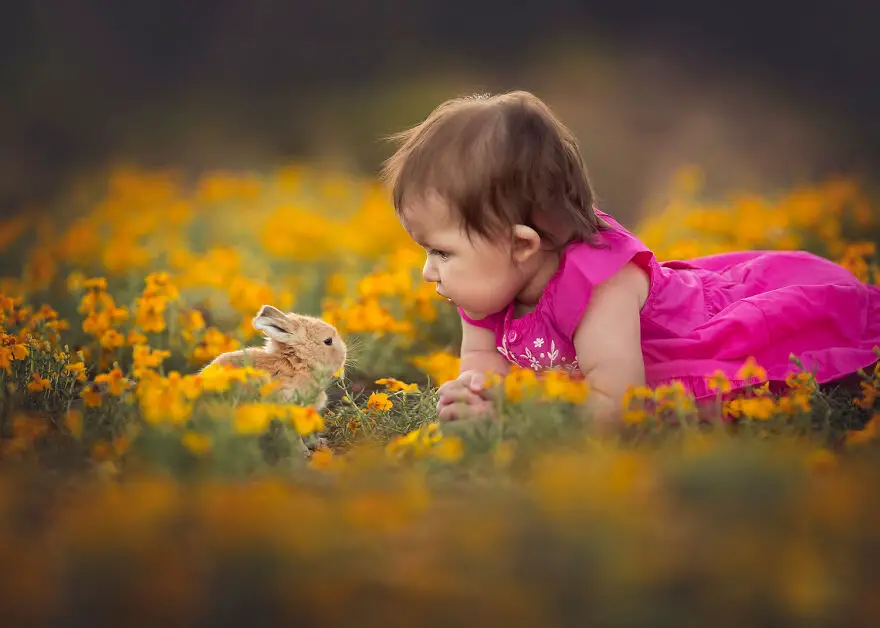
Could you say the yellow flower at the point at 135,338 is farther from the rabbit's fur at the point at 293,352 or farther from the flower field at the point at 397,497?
the rabbit's fur at the point at 293,352

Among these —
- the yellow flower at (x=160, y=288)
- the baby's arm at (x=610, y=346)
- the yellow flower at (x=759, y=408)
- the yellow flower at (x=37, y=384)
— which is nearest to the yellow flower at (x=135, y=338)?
the yellow flower at (x=160, y=288)

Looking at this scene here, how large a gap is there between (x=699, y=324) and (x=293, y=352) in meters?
1.55

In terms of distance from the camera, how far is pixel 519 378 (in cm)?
290

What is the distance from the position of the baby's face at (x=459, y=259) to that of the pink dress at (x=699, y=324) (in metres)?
0.20

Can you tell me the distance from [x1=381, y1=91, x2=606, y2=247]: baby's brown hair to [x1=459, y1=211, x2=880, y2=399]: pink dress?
0.22m

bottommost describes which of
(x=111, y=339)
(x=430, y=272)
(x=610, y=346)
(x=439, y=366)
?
(x=439, y=366)

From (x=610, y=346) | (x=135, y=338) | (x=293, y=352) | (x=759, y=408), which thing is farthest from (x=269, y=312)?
(x=759, y=408)

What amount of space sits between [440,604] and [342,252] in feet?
16.0

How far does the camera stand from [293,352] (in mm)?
3648

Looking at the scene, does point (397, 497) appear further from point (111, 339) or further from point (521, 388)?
point (111, 339)

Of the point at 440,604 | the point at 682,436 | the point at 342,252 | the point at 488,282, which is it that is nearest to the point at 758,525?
the point at 440,604

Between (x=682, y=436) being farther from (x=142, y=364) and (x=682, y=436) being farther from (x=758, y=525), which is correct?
(x=142, y=364)

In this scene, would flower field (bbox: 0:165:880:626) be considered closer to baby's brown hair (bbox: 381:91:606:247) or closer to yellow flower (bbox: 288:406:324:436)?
yellow flower (bbox: 288:406:324:436)

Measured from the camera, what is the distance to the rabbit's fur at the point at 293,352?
11.6 ft
